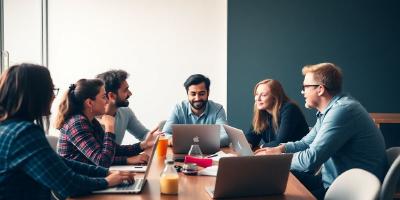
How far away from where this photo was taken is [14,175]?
184cm

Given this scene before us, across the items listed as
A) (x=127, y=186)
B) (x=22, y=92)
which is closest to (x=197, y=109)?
(x=127, y=186)

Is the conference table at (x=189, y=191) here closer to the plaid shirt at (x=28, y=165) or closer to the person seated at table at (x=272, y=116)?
the plaid shirt at (x=28, y=165)

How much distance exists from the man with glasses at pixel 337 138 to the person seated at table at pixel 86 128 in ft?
3.07

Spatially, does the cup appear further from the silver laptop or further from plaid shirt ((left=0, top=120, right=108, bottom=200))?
plaid shirt ((left=0, top=120, right=108, bottom=200))

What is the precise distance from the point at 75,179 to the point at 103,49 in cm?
354

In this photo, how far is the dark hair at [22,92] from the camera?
1.85 metres

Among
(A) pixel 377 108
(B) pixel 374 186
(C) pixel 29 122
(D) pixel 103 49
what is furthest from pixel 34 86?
(A) pixel 377 108

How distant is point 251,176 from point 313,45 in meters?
3.44

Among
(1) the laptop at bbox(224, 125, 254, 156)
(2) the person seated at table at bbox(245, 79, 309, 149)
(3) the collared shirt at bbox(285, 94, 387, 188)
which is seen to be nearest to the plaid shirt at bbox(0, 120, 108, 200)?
(1) the laptop at bbox(224, 125, 254, 156)

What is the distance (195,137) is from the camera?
10.2 feet

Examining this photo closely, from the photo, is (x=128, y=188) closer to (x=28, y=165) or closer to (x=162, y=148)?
(x=28, y=165)

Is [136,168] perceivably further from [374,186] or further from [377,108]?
[377,108]

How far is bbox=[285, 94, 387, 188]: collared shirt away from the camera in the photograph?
2.68 metres

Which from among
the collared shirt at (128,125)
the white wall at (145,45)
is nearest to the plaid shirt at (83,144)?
the collared shirt at (128,125)
